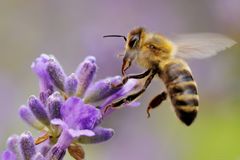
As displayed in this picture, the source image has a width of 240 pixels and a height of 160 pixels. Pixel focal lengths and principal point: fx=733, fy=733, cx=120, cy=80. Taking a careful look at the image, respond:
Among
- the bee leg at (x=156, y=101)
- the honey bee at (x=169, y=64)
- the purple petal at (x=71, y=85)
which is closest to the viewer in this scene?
the purple petal at (x=71, y=85)

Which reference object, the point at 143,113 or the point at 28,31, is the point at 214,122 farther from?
the point at 28,31

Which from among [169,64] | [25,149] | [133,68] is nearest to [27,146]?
[25,149]

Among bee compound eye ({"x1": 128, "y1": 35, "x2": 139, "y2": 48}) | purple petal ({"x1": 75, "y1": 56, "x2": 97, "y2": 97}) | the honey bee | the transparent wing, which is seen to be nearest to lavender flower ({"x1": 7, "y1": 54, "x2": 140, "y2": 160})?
purple petal ({"x1": 75, "y1": 56, "x2": 97, "y2": 97})

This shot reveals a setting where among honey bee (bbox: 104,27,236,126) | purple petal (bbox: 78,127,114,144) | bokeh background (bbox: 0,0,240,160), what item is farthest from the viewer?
bokeh background (bbox: 0,0,240,160)

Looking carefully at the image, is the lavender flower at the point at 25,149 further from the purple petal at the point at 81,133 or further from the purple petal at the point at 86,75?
the purple petal at the point at 86,75

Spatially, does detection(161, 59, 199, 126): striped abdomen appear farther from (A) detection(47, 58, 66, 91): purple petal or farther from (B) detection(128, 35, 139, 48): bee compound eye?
(A) detection(47, 58, 66, 91): purple petal

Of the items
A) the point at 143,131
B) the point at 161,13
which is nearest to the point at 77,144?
the point at 143,131

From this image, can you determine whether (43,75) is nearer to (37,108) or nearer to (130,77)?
(37,108)

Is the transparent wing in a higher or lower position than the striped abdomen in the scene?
higher

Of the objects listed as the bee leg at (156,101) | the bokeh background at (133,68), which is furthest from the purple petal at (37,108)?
the bokeh background at (133,68)
